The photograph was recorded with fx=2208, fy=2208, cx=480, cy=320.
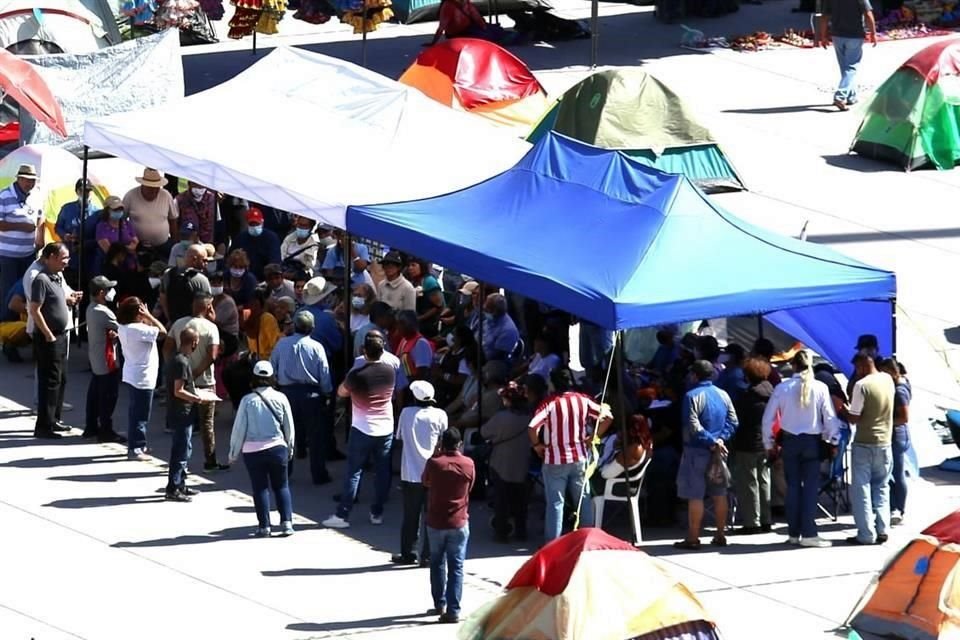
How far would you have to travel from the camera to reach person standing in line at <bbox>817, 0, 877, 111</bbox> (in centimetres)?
2789

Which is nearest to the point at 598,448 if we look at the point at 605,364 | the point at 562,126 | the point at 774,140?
the point at 605,364

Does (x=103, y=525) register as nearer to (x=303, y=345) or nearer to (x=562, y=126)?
(x=303, y=345)

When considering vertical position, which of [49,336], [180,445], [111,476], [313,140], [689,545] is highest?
[313,140]

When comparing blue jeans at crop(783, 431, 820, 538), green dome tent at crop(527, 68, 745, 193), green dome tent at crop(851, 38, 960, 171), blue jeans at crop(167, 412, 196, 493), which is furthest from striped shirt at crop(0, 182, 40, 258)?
green dome tent at crop(851, 38, 960, 171)

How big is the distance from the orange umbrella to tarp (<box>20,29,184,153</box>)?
583 mm

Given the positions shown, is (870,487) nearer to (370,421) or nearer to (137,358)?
(370,421)

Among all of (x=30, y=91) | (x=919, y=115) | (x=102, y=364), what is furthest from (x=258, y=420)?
(x=919, y=115)

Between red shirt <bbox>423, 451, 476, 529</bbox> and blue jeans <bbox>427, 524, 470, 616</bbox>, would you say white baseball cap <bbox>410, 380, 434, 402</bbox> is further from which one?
blue jeans <bbox>427, 524, 470, 616</bbox>

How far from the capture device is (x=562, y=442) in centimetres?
1545

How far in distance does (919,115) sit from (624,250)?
34.5ft

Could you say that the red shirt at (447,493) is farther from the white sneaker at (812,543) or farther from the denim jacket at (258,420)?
the white sneaker at (812,543)

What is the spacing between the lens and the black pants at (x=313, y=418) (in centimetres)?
1709

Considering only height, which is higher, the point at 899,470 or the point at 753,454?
the point at 753,454

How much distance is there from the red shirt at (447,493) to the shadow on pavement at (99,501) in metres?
3.17
